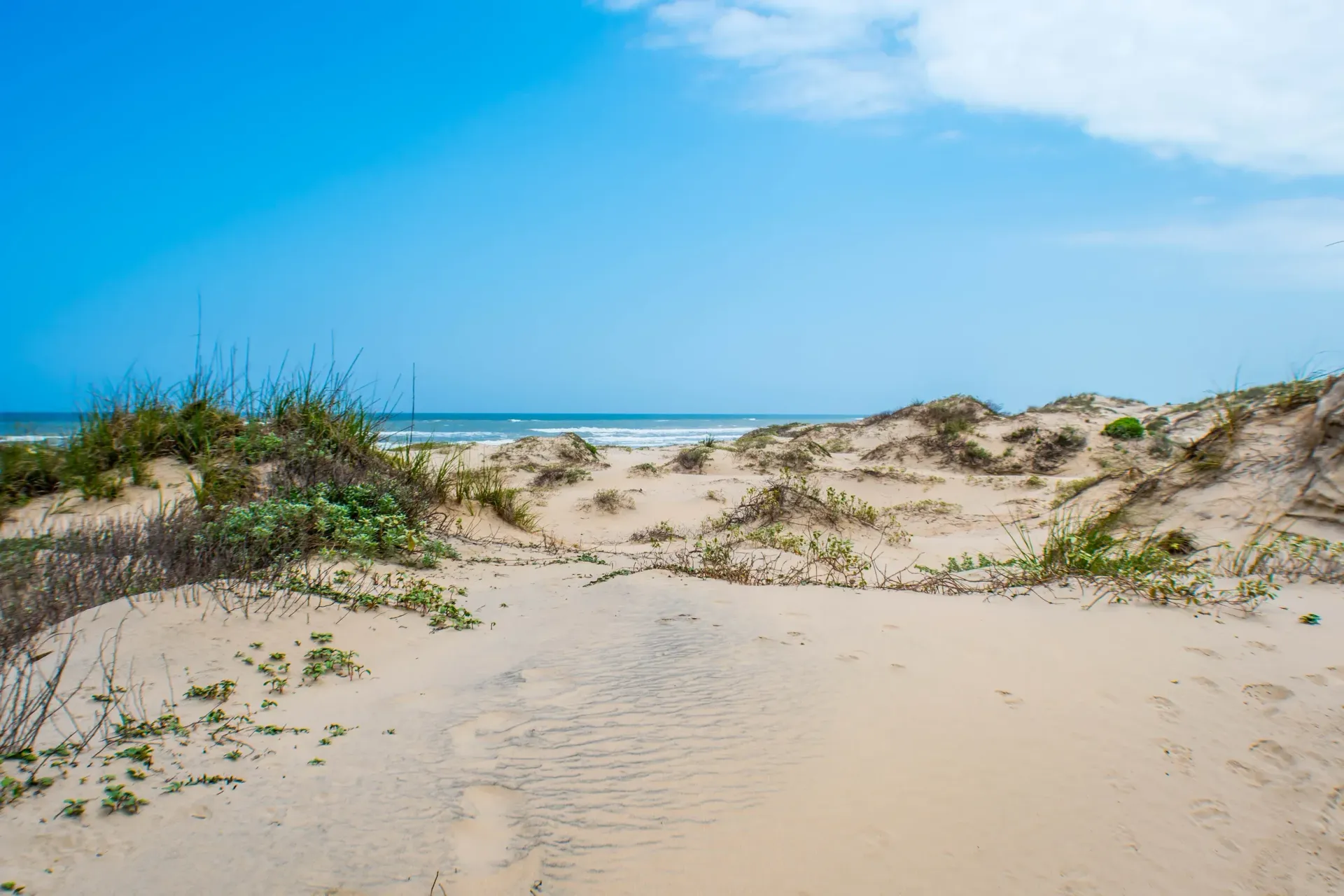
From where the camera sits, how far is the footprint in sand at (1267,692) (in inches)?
117

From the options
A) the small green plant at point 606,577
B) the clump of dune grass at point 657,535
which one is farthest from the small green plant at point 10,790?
the clump of dune grass at point 657,535

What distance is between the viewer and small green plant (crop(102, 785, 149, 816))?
88.4 inches

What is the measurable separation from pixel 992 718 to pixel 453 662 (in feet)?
8.98

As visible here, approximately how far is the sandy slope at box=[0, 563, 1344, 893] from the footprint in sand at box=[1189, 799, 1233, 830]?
0.03ft

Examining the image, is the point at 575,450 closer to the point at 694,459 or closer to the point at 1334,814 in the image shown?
the point at 694,459

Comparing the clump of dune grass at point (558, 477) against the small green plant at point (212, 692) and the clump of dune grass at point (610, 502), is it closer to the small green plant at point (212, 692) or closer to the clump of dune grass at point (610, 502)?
the clump of dune grass at point (610, 502)

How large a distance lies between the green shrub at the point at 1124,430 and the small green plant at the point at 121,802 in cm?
1734

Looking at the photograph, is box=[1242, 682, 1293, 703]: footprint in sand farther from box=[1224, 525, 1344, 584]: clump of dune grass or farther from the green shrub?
the green shrub

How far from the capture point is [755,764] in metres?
2.67

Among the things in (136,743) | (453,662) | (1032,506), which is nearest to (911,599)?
(453,662)

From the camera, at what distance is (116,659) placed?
312cm

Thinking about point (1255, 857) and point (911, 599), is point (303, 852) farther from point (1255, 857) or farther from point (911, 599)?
point (911, 599)

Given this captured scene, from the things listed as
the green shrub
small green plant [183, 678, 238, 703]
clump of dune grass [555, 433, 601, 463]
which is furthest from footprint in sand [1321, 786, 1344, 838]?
the green shrub

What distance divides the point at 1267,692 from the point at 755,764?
2359mm
